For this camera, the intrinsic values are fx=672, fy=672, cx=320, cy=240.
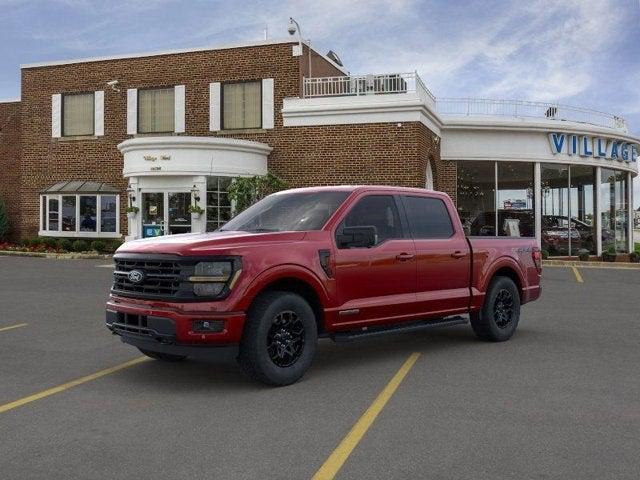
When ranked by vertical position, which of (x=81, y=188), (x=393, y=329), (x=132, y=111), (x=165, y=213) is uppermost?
(x=132, y=111)

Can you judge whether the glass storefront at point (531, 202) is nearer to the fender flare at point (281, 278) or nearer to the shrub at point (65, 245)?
the shrub at point (65, 245)

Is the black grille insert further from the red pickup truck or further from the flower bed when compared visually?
the flower bed

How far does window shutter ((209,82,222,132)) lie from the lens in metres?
26.1

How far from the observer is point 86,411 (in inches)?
214

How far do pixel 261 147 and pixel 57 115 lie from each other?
32.7ft

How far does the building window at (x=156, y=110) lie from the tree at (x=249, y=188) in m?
5.45

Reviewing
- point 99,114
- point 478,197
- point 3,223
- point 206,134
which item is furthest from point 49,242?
point 478,197

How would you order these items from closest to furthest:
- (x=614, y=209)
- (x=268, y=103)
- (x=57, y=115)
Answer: (x=268, y=103) → (x=57, y=115) → (x=614, y=209)

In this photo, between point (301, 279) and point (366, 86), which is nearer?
point (301, 279)

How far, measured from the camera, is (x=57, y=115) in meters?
28.5

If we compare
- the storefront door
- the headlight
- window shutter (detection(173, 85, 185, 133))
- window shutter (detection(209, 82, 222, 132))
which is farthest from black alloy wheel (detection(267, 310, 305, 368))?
window shutter (detection(173, 85, 185, 133))

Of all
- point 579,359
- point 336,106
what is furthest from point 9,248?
point 579,359

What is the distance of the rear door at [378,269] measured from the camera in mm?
6746

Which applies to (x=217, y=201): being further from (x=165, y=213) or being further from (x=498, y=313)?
(x=498, y=313)
